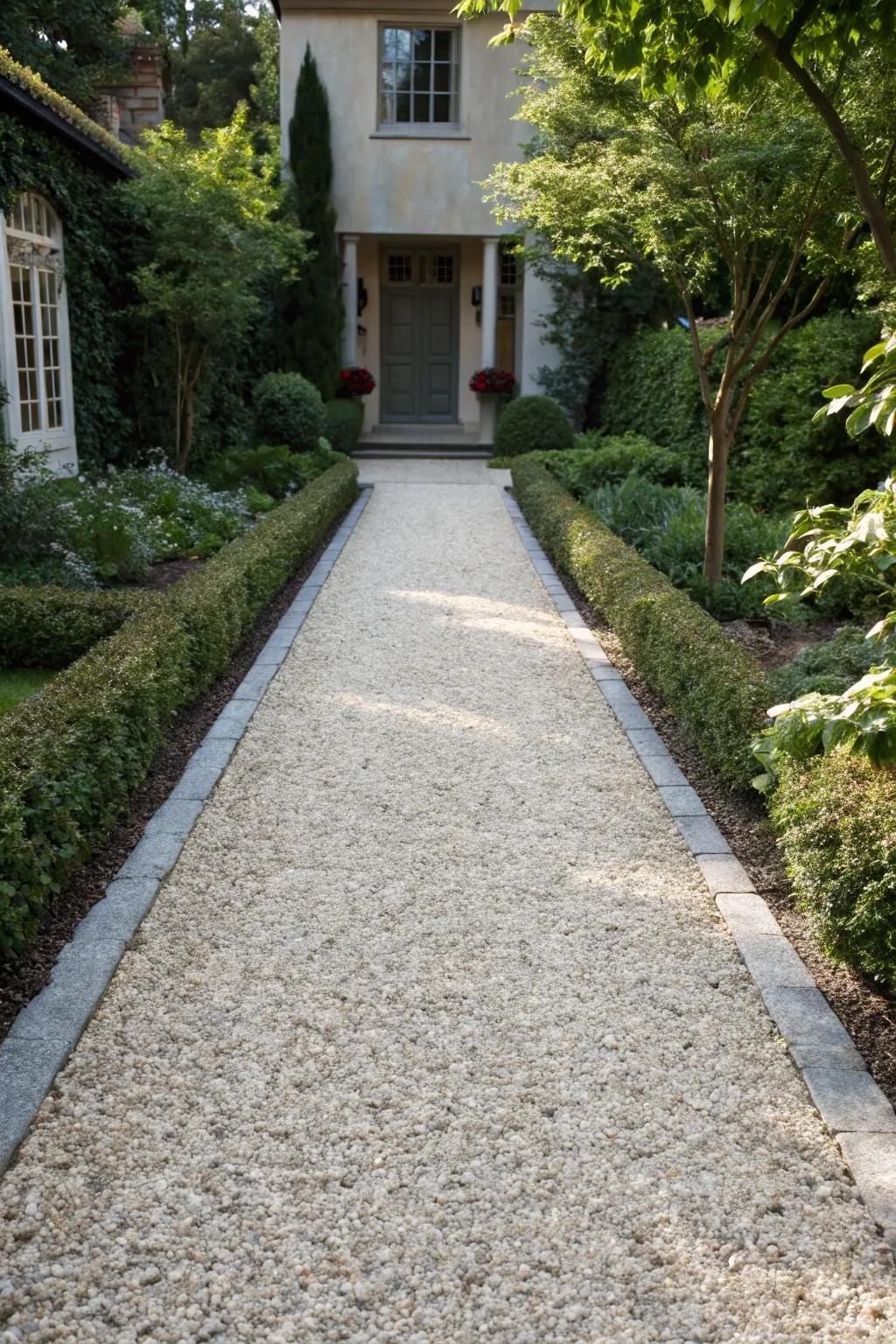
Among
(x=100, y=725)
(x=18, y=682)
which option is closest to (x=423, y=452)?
(x=18, y=682)

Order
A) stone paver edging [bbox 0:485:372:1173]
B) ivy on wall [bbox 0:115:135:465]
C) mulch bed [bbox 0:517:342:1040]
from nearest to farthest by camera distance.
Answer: stone paver edging [bbox 0:485:372:1173]
mulch bed [bbox 0:517:342:1040]
ivy on wall [bbox 0:115:135:465]

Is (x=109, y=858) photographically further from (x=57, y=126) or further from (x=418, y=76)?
(x=418, y=76)

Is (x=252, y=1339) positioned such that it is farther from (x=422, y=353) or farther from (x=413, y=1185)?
(x=422, y=353)

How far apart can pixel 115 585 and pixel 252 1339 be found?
6871 millimetres

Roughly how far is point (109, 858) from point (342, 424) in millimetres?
13576

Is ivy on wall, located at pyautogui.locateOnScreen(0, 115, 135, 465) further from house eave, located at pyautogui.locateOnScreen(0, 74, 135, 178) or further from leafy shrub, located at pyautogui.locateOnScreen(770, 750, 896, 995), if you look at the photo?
leafy shrub, located at pyautogui.locateOnScreen(770, 750, 896, 995)

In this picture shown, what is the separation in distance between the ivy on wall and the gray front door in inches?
299

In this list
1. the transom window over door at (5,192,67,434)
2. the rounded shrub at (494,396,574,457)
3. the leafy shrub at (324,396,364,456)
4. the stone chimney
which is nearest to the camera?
the transom window over door at (5,192,67,434)

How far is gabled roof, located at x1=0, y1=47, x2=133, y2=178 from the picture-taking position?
9.48 metres

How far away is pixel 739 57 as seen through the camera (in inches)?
165

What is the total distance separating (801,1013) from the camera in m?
3.28

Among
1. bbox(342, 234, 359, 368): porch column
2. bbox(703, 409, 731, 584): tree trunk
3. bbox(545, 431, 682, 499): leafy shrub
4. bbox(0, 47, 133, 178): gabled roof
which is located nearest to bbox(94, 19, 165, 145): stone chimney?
bbox(342, 234, 359, 368): porch column

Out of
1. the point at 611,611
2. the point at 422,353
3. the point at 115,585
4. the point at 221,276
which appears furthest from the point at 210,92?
the point at 611,611

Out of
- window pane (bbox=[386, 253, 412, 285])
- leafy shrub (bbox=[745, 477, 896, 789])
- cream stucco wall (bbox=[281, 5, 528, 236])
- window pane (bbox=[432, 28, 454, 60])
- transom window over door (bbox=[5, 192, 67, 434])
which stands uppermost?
window pane (bbox=[432, 28, 454, 60])
